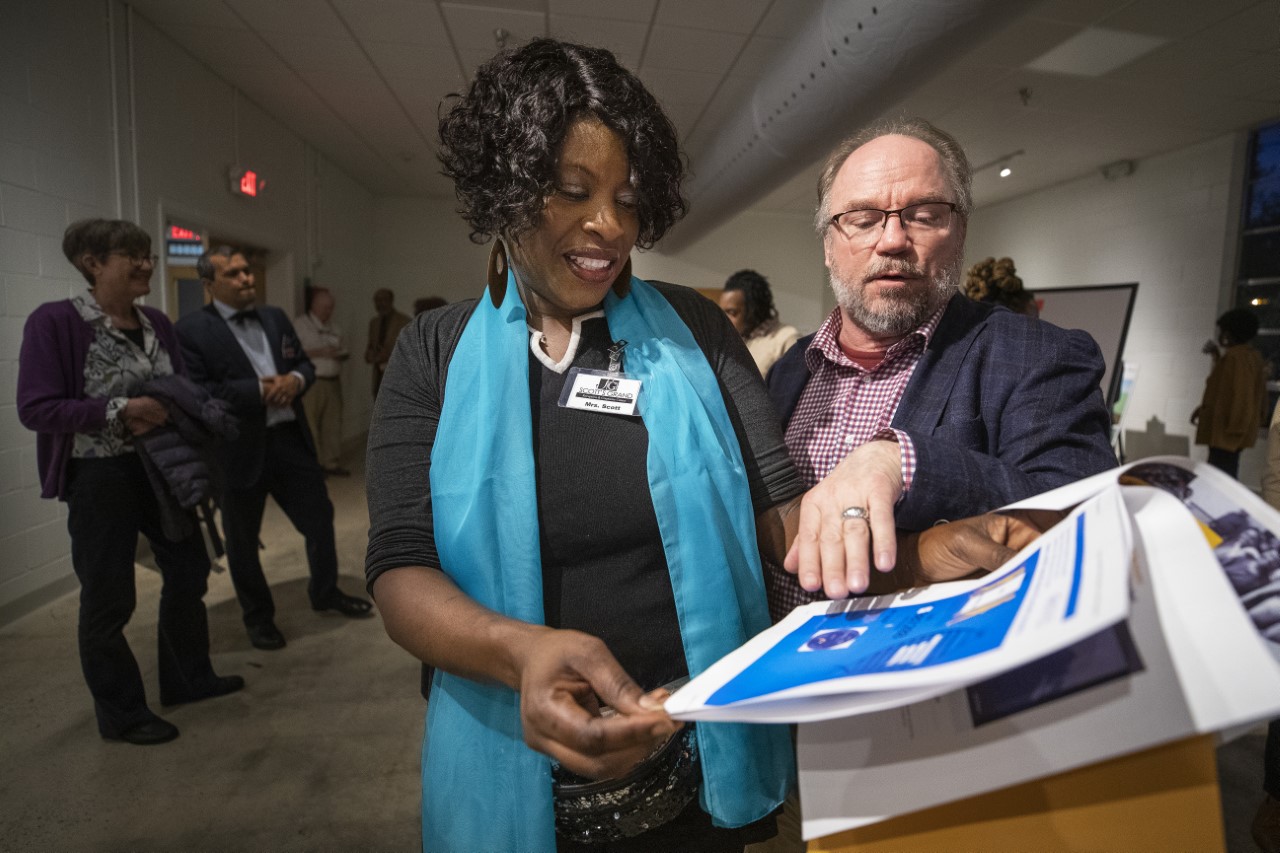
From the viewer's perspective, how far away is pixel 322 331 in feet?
21.6

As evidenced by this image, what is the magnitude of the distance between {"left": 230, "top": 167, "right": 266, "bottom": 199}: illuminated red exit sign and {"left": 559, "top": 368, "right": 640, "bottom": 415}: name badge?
5.76 meters

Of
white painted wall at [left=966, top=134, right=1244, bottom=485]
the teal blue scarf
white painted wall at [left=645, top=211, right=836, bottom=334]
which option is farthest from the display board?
white painted wall at [left=645, top=211, right=836, bottom=334]

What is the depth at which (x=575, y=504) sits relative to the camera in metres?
0.86

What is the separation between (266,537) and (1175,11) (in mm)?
6466

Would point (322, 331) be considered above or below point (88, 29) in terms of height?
below

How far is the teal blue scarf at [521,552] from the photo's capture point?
0.82 metres

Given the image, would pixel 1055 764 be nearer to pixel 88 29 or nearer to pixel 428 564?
pixel 428 564

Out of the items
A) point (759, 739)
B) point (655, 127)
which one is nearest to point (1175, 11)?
point (655, 127)

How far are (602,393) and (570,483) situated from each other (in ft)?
0.41

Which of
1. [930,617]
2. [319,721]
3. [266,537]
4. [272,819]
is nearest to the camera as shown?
[930,617]

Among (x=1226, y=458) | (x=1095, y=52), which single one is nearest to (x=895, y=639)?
(x=1095, y=52)

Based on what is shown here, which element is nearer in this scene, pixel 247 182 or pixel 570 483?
pixel 570 483

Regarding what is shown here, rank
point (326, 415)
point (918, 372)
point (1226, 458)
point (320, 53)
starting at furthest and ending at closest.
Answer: point (326, 415) < point (1226, 458) < point (320, 53) < point (918, 372)

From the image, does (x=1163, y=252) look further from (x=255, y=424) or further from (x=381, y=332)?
(x=381, y=332)
